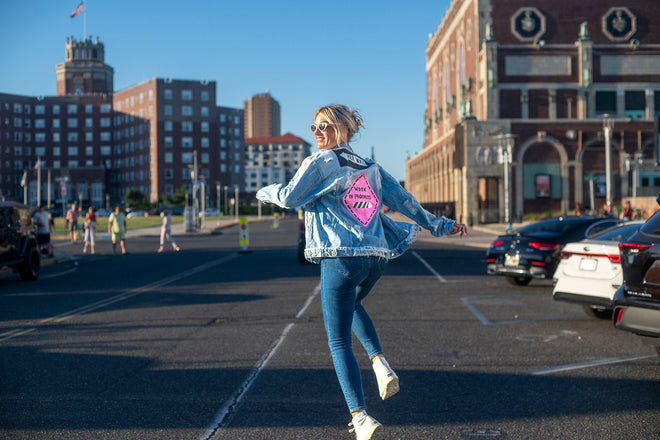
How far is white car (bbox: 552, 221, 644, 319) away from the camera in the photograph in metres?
9.41

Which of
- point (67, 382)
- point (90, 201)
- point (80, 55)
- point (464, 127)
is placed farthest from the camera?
point (80, 55)

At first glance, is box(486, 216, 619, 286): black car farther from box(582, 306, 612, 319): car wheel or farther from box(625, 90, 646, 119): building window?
box(625, 90, 646, 119): building window

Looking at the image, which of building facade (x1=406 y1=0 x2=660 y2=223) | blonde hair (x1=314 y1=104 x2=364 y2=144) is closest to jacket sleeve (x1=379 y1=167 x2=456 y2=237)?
blonde hair (x1=314 y1=104 x2=364 y2=144)

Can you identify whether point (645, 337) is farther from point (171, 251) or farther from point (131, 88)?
point (131, 88)

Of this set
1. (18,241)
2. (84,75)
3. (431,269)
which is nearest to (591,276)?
(431,269)

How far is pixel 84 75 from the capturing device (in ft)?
463

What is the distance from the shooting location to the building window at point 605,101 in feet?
195

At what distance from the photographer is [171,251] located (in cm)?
2902

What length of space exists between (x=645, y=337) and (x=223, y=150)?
129606 millimetres

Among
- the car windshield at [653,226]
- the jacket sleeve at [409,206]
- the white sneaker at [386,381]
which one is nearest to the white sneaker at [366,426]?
the white sneaker at [386,381]

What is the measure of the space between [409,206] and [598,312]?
6999 mm

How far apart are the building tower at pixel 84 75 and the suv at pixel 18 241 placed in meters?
128

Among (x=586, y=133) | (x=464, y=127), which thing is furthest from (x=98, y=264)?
(x=586, y=133)

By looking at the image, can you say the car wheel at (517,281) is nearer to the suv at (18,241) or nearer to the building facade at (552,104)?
the suv at (18,241)
